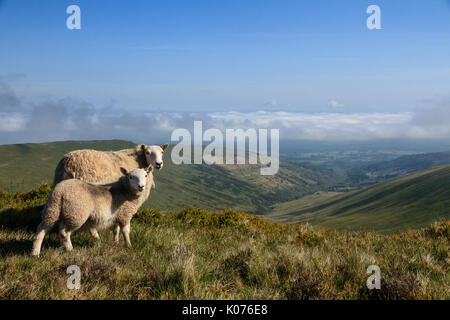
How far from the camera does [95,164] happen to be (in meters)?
10.6

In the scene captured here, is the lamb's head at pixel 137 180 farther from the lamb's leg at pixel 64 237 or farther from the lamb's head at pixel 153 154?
the lamb's head at pixel 153 154

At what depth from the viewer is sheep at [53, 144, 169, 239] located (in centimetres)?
1015

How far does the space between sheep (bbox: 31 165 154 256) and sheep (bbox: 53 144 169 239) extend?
2.94 feet

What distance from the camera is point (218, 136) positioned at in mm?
14102

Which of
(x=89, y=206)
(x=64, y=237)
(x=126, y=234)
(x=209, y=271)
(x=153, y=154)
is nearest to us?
(x=209, y=271)

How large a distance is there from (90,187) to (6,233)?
3.01 metres

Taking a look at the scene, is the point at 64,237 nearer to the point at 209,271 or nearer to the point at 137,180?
the point at 137,180

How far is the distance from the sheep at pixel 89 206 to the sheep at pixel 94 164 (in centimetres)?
90

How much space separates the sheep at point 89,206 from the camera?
7383 mm

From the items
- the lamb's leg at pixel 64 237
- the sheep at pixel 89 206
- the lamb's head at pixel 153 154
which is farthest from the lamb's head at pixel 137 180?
the lamb's head at pixel 153 154

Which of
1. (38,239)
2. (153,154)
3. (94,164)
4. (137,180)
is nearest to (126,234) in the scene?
(137,180)

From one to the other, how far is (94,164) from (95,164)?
0.03 m

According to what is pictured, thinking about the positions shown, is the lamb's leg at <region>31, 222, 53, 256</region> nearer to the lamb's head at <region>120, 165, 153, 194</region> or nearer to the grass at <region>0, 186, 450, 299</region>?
the grass at <region>0, 186, 450, 299</region>
